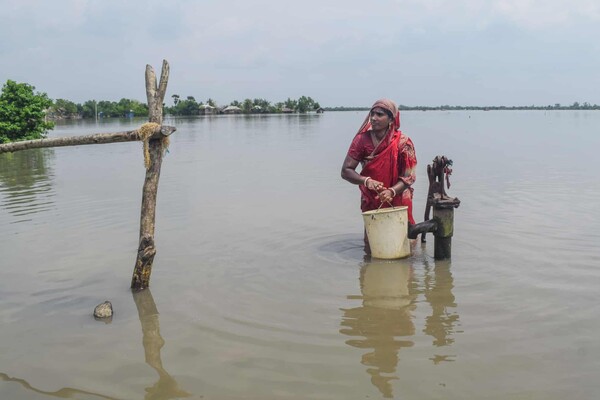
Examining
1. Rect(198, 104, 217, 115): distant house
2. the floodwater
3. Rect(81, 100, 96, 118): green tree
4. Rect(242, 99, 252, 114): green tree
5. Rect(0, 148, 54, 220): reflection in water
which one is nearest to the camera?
the floodwater

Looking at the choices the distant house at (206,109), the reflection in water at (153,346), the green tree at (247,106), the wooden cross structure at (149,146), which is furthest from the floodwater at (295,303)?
the green tree at (247,106)

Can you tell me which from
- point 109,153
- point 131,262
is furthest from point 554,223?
point 109,153

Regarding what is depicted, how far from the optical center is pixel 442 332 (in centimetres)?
369

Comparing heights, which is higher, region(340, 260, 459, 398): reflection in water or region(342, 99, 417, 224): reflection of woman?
region(342, 99, 417, 224): reflection of woman

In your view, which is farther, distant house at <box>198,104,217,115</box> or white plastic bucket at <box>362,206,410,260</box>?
distant house at <box>198,104,217,115</box>

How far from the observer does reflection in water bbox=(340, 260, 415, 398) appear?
326 centimetres

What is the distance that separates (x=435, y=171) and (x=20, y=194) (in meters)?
7.55

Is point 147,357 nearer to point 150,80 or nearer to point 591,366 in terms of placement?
point 150,80

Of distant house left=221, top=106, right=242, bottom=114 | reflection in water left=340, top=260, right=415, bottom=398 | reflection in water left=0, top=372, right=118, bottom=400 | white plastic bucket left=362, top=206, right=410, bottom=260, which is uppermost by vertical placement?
distant house left=221, top=106, right=242, bottom=114

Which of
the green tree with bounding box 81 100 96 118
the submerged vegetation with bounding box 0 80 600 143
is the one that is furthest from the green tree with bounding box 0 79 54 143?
the green tree with bounding box 81 100 96 118

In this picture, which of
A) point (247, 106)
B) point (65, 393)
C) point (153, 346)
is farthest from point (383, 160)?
point (247, 106)

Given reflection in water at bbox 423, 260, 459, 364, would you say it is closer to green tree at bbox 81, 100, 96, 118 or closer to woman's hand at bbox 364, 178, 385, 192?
woman's hand at bbox 364, 178, 385, 192

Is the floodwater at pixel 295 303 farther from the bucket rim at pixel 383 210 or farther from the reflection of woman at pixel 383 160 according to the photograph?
the reflection of woman at pixel 383 160

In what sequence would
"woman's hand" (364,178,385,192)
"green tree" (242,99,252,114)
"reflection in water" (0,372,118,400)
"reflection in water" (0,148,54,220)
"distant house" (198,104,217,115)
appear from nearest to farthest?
"reflection in water" (0,372,118,400) → "woman's hand" (364,178,385,192) → "reflection in water" (0,148,54,220) → "distant house" (198,104,217,115) → "green tree" (242,99,252,114)
